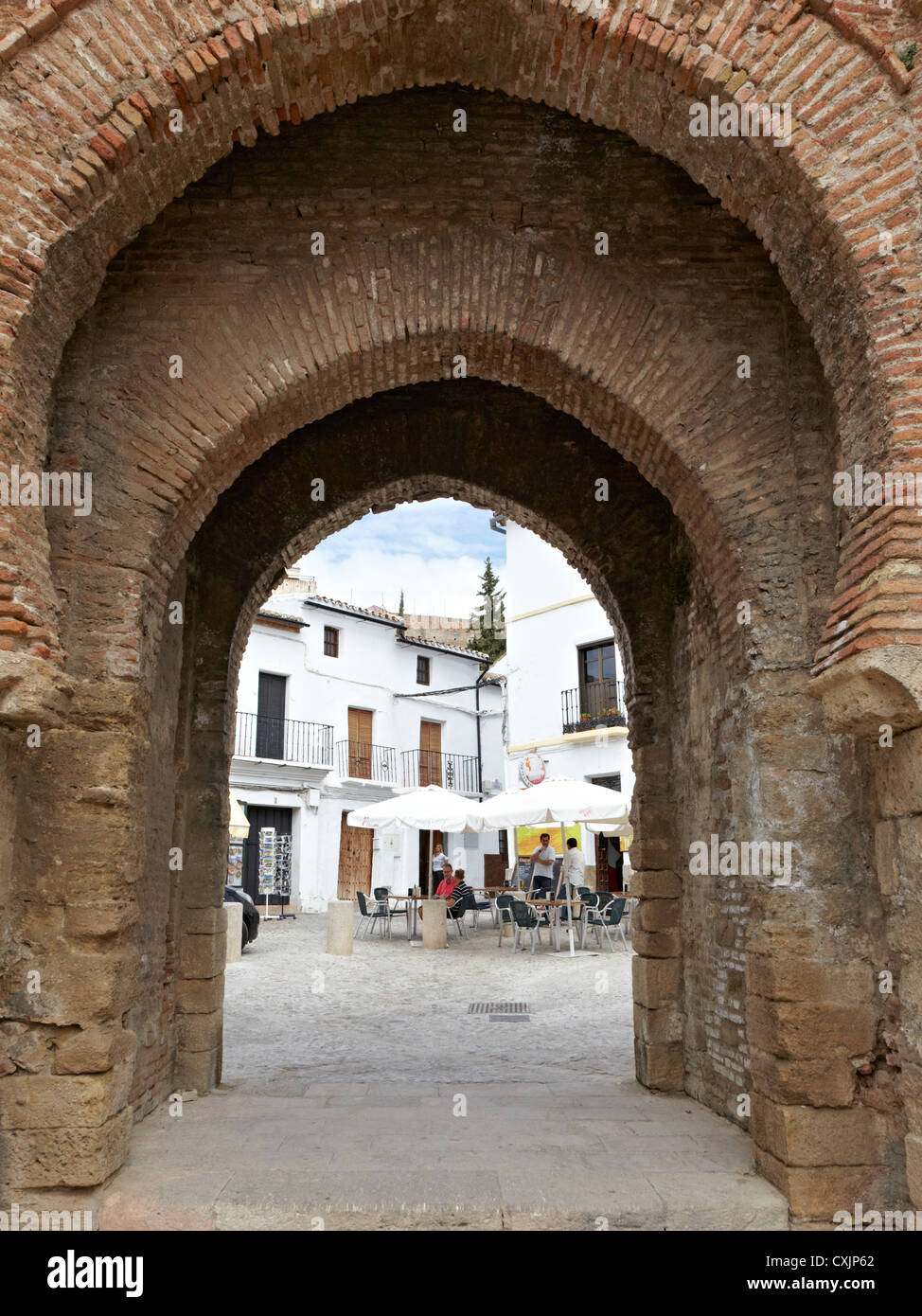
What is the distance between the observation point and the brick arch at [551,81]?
11.9ft

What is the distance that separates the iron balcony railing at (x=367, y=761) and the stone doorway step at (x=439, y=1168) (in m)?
19.0

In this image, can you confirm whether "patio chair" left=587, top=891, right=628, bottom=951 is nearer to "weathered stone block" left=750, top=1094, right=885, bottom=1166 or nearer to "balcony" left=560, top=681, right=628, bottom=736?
"balcony" left=560, top=681, right=628, bottom=736

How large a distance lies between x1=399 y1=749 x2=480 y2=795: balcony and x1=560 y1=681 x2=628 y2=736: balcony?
294 inches

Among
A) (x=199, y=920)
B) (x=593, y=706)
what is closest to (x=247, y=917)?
(x=593, y=706)

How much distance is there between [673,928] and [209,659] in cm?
335

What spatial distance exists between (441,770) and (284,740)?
552cm

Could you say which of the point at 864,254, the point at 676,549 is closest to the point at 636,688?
the point at 676,549

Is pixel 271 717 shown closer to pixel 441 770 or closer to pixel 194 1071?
pixel 441 770

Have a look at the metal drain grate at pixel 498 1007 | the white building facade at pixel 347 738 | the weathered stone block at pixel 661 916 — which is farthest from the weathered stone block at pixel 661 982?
the white building facade at pixel 347 738

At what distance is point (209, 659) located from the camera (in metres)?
6.19

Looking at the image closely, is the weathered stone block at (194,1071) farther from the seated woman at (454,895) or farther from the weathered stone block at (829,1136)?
the seated woman at (454,895)

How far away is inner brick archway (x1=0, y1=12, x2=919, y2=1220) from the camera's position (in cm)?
390

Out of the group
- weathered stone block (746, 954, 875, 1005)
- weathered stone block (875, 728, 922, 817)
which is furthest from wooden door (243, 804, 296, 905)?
weathered stone block (875, 728, 922, 817)

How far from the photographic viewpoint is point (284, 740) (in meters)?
22.9
